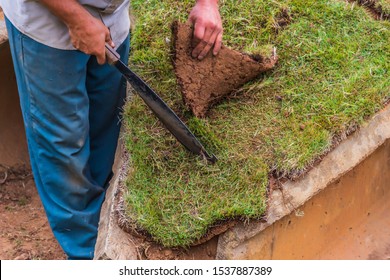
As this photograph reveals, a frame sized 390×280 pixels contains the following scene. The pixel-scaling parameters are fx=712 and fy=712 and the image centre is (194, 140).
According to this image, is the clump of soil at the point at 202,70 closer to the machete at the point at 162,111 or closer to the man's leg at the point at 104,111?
the machete at the point at 162,111

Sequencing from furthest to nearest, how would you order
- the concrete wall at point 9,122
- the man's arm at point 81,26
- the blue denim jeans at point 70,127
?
the concrete wall at point 9,122
the blue denim jeans at point 70,127
the man's arm at point 81,26

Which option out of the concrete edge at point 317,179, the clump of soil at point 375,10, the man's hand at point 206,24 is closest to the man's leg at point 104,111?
the man's hand at point 206,24

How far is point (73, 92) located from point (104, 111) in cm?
43

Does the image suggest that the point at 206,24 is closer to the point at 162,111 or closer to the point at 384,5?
the point at 162,111

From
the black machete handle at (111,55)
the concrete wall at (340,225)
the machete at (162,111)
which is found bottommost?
the concrete wall at (340,225)

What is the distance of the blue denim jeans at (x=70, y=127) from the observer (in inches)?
129

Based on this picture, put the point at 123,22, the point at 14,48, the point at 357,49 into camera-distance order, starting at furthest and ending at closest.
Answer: the point at 357,49 < the point at 123,22 < the point at 14,48

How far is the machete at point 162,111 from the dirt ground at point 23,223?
109cm

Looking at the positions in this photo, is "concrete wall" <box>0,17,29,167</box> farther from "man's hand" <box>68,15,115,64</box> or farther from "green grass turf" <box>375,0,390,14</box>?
"green grass turf" <box>375,0,390,14</box>

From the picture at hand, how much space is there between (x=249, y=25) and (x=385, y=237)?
1450mm

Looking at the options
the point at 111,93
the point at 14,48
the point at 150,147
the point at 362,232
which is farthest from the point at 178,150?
the point at 362,232

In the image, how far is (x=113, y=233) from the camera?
352 cm

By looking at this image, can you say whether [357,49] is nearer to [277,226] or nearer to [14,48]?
[277,226]

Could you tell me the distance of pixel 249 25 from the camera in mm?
4023
